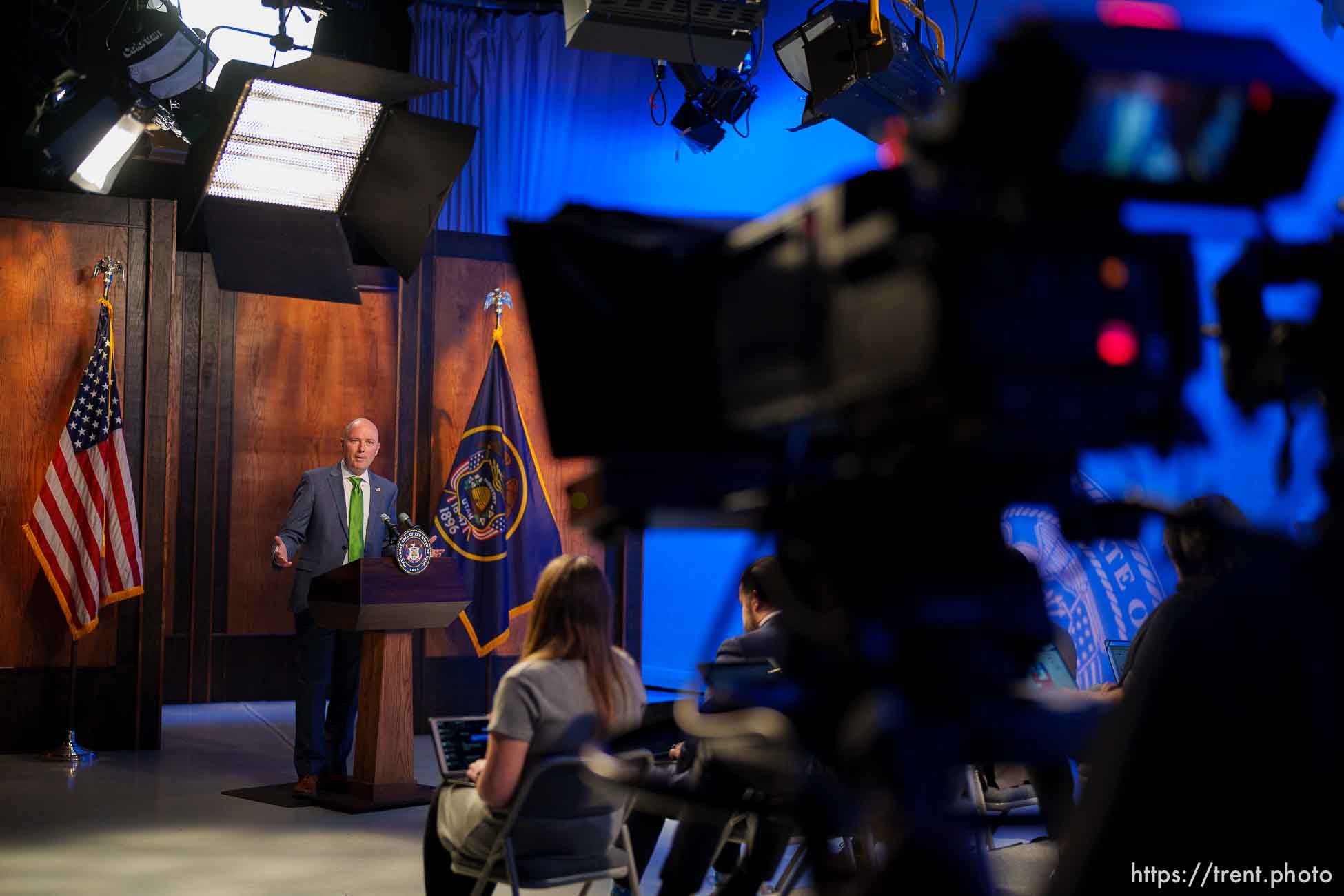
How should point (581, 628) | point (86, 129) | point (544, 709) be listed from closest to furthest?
point (544, 709) → point (581, 628) → point (86, 129)

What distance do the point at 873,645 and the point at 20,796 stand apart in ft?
16.9

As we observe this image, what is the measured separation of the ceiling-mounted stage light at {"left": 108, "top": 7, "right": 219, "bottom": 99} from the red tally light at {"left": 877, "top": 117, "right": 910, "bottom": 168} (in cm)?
580

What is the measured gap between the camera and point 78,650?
6.11 meters

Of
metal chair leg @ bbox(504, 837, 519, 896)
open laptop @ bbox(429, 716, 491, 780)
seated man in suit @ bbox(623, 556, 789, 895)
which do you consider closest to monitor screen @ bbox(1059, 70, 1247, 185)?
seated man in suit @ bbox(623, 556, 789, 895)

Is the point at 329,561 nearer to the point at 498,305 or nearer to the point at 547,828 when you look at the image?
the point at 498,305

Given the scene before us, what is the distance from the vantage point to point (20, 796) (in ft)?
16.6

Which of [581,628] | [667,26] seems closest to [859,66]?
[667,26]

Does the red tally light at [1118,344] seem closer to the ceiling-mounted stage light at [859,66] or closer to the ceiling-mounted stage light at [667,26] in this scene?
the ceiling-mounted stage light at [667,26]

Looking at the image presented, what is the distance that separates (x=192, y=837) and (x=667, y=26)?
3.31m

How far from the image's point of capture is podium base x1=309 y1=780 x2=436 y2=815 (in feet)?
16.3

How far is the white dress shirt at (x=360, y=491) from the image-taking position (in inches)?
227

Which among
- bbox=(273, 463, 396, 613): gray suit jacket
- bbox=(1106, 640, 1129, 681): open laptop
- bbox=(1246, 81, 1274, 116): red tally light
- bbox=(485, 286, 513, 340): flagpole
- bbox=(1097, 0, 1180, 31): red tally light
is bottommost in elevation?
bbox=(1106, 640, 1129, 681): open laptop

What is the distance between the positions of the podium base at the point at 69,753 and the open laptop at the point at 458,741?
3.24 metres

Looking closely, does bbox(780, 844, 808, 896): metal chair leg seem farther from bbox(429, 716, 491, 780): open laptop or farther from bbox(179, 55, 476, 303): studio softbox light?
bbox(179, 55, 476, 303): studio softbox light
